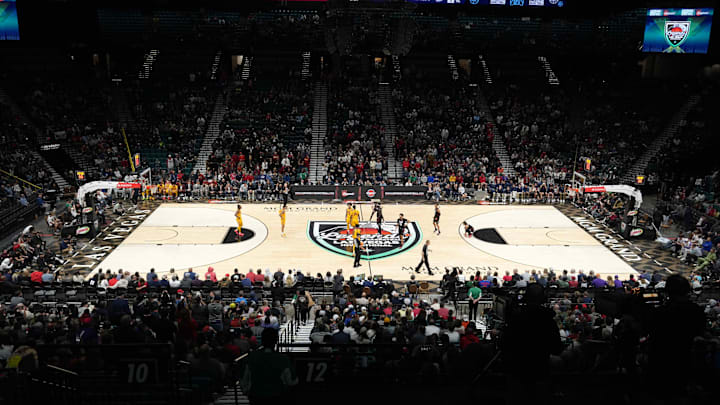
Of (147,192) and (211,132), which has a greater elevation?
(211,132)

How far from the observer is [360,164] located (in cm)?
3853

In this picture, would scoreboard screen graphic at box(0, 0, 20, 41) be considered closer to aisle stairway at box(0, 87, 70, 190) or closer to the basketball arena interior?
the basketball arena interior

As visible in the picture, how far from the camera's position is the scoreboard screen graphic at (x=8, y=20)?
39.2 metres

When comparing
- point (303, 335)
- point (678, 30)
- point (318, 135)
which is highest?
point (678, 30)

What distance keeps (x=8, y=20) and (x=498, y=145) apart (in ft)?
107

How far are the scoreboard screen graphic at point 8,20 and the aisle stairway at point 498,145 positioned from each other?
3172cm

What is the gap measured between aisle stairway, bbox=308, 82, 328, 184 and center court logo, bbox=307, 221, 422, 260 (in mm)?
8725

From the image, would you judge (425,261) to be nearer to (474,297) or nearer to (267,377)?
(474,297)

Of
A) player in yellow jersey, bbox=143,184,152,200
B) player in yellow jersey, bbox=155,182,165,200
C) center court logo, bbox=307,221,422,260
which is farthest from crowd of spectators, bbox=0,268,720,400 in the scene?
player in yellow jersey, bbox=155,182,165,200

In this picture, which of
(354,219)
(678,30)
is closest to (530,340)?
(354,219)

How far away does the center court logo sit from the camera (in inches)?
1049

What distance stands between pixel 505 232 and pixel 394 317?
15.7 metres

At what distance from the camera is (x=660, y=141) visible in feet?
138

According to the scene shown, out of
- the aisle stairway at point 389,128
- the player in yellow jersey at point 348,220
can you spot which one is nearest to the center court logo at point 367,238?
the player in yellow jersey at point 348,220
